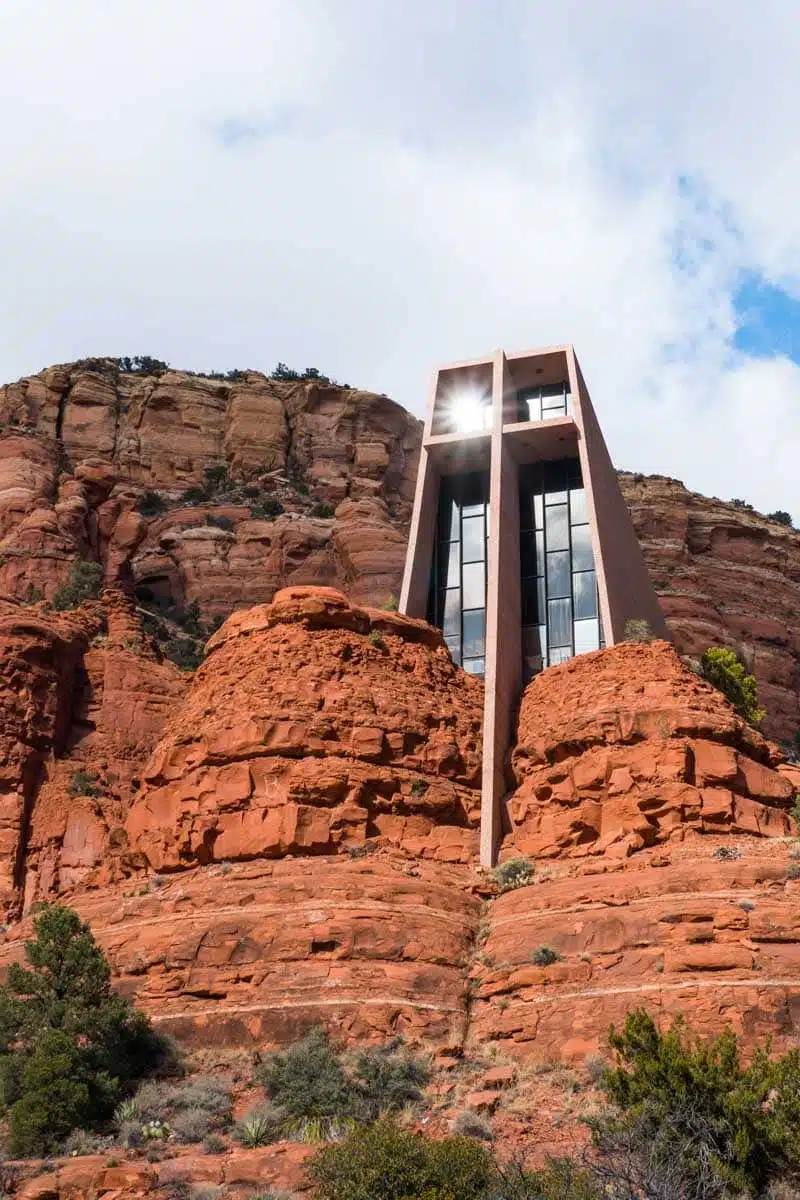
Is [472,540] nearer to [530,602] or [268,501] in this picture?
[530,602]

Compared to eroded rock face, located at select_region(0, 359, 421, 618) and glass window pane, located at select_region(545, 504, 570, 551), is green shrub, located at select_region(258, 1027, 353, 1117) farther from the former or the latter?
eroded rock face, located at select_region(0, 359, 421, 618)

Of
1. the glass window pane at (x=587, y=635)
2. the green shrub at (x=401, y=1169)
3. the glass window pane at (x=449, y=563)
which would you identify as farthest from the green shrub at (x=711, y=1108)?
the glass window pane at (x=449, y=563)

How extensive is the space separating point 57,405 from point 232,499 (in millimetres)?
8780

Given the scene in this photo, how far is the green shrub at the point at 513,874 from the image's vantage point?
28.9 m

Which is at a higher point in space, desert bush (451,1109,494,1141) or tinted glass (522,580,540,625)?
tinted glass (522,580,540,625)

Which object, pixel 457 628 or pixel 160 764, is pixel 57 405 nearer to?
pixel 457 628

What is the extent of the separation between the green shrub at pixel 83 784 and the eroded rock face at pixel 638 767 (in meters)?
9.74

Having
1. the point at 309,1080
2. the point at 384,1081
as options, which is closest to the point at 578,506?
the point at 384,1081

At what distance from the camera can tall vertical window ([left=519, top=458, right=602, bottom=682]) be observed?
3869 cm

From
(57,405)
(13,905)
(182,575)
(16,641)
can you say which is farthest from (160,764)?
(57,405)

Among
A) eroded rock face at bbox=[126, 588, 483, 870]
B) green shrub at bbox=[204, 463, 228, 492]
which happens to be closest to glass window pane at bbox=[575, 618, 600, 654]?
eroded rock face at bbox=[126, 588, 483, 870]

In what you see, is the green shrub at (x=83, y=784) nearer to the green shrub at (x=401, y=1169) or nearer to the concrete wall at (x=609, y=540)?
the concrete wall at (x=609, y=540)

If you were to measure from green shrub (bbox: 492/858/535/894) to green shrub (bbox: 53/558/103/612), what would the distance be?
58.0ft

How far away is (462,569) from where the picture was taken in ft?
134
